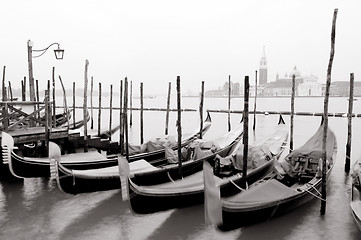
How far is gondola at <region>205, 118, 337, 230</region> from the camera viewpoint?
359 centimetres

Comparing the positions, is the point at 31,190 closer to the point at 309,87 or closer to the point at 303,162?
the point at 303,162

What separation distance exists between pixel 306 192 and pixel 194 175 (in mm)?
1895

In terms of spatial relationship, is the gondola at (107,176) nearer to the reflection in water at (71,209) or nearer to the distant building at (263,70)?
the reflection in water at (71,209)

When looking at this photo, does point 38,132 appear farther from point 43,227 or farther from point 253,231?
point 253,231

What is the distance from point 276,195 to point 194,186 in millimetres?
1128

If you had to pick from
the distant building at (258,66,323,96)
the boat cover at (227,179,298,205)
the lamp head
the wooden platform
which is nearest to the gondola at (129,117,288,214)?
the boat cover at (227,179,298,205)

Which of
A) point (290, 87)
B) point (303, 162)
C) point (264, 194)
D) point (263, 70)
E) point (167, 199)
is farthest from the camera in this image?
point (263, 70)

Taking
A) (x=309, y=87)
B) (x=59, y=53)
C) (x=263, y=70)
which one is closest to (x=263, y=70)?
(x=263, y=70)

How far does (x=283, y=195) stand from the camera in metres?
4.26

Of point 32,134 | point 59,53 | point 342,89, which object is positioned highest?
point 342,89

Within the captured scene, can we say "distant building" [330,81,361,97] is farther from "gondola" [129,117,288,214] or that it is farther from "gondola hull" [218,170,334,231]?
"gondola hull" [218,170,334,231]

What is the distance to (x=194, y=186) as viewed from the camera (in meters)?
4.80

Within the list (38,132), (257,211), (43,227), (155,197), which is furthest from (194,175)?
(38,132)

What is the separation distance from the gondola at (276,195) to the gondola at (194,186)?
0.25 m
